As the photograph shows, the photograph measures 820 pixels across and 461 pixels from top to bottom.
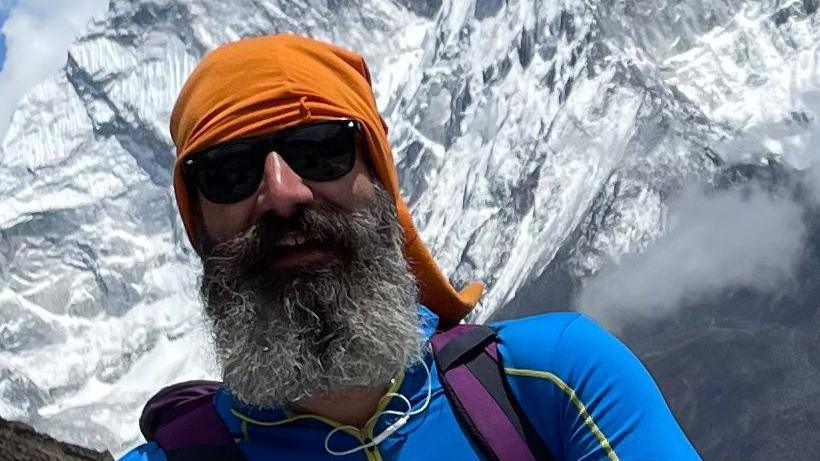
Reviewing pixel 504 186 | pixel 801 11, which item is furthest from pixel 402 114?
pixel 801 11

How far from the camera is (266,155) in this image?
297 cm

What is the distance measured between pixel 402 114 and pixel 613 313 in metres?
84.6

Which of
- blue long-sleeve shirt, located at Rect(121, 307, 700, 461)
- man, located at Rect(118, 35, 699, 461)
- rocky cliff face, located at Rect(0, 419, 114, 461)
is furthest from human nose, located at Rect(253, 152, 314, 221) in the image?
rocky cliff face, located at Rect(0, 419, 114, 461)

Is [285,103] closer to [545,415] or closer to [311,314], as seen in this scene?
[311,314]

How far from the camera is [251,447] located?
2.96m

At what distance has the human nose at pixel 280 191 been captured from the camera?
291cm

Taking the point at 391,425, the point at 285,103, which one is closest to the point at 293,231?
the point at 285,103

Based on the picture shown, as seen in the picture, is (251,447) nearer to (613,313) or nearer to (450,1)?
(613,313)

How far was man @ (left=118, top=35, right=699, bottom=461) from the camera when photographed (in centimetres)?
286

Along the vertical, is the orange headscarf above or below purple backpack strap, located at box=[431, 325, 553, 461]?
above

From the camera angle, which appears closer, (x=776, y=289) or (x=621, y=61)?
(x=776, y=289)

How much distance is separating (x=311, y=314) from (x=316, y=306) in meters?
0.03

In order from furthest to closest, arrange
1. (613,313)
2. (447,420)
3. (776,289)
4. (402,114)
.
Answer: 1. (402,114)
2. (613,313)
3. (776,289)
4. (447,420)

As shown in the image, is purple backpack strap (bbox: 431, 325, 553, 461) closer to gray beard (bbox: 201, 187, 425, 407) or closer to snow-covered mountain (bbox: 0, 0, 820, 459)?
gray beard (bbox: 201, 187, 425, 407)
